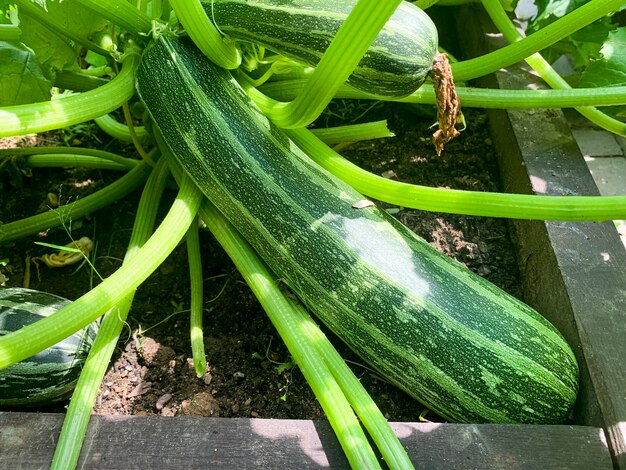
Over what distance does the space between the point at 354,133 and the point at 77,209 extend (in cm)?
97

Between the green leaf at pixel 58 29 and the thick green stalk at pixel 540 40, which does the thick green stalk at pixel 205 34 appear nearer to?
the green leaf at pixel 58 29

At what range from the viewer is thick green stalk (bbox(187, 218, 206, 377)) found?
160 centimetres

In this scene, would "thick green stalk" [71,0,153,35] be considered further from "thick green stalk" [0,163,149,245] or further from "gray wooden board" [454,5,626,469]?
"gray wooden board" [454,5,626,469]

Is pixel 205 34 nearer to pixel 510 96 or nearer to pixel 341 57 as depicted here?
pixel 341 57

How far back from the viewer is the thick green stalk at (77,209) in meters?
1.98

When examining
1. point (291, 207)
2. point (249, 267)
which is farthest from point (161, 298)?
point (291, 207)

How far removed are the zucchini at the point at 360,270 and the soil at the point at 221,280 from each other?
0.21 metres

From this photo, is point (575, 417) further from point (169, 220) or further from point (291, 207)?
point (169, 220)

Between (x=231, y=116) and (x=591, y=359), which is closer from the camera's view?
(x=591, y=359)

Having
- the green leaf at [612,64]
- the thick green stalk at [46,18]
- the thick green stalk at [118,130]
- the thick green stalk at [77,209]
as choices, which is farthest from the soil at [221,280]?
the thick green stalk at [46,18]

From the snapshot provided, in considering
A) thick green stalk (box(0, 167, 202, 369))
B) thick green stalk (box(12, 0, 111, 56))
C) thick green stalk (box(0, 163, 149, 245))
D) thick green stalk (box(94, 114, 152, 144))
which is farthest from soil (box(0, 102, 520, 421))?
thick green stalk (box(12, 0, 111, 56))

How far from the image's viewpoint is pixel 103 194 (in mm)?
2080

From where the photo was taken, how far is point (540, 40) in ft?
5.93

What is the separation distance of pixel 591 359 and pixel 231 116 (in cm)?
118
